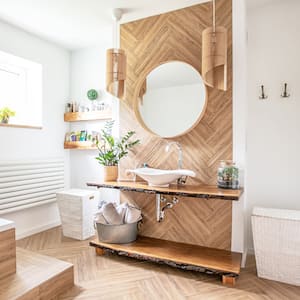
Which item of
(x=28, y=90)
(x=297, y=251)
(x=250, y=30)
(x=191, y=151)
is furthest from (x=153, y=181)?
(x=28, y=90)

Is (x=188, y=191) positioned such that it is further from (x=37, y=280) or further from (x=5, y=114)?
(x=5, y=114)

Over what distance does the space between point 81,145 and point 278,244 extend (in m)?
2.59

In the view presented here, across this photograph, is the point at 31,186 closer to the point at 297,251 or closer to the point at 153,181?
the point at 153,181

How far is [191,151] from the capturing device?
255cm

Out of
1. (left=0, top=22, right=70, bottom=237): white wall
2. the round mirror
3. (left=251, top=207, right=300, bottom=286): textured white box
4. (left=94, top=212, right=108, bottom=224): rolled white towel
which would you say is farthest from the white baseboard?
(left=251, top=207, right=300, bottom=286): textured white box

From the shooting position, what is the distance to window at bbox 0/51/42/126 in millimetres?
3119

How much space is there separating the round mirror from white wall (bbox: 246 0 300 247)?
62 centimetres

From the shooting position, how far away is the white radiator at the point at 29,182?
2775 mm

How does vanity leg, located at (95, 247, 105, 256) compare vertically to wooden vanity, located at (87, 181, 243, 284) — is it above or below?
below

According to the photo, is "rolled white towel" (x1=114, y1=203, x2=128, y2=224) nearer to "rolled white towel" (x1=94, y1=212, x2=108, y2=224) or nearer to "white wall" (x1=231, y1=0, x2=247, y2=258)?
"rolled white towel" (x1=94, y1=212, x2=108, y2=224)

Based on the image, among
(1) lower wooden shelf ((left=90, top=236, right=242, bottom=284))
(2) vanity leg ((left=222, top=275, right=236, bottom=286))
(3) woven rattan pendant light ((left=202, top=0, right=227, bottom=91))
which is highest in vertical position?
(3) woven rattan pendant light ((left=202, top=0, right=227, bottom=91))

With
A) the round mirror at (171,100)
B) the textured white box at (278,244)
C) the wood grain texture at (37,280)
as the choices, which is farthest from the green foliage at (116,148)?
the textured white box at (278,244)


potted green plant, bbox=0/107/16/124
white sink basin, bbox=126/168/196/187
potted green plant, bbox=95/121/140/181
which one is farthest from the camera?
potted green plant, bbox=0/107/16/124

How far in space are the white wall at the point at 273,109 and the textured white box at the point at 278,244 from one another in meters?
0.48
